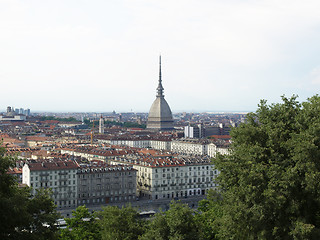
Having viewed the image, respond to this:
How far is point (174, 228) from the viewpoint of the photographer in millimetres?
28609

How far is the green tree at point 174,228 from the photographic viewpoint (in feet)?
93.5

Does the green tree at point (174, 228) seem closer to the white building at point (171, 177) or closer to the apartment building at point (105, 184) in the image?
the apartment building at point (105, 184)

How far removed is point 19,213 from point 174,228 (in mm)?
9619

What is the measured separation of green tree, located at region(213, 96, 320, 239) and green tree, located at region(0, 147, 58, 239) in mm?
9490

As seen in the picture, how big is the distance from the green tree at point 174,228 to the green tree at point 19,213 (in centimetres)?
626

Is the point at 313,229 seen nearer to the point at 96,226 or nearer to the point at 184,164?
the point at 96,226

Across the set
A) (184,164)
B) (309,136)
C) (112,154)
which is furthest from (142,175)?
(309,136)

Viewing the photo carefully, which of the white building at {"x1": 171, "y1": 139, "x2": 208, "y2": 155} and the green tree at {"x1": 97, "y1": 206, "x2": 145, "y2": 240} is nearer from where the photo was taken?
the green tree at {"x1": 97, "y1": 206, "x2": 145, "y2": 240}

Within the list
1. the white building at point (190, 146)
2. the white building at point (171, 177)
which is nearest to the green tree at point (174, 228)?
the white building at point (171, 177)

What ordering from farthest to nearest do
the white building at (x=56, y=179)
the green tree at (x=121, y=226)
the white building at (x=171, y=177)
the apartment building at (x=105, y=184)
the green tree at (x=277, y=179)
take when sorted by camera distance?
the white building at (x=171, y=177) → the apartment building at (x=105, y=184) → the white building at (x=56, y=179) → the green tree at (x=121, y=226) → the green tree at (x=277, y=179)

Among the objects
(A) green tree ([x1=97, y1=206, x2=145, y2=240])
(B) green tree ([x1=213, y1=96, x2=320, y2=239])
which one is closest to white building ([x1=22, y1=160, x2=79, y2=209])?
(A) green tree ([x1=97, y1=206, x2=145, y2=240])

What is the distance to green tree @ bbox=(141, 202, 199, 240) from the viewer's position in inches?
1121

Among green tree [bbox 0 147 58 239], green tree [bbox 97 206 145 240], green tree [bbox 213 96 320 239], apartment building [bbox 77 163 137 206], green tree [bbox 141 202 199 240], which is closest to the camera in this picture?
green tree [bbox 0 147 58 239]

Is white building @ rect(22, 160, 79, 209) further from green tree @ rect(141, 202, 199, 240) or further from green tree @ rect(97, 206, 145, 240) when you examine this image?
green tree @ rect(141, 202, 199, 240)
